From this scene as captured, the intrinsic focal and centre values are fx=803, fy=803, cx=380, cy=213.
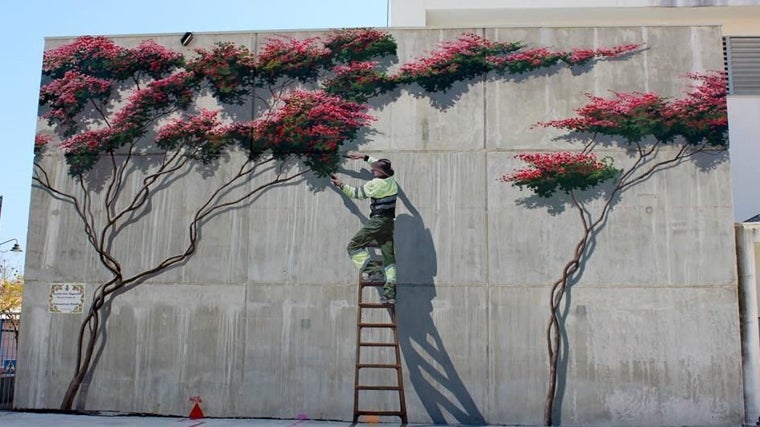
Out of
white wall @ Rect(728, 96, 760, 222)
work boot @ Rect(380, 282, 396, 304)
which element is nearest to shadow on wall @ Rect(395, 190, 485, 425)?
work boot @ Rect(380, 282, 396, 304)

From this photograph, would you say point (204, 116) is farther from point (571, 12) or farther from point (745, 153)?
point (745, 153)

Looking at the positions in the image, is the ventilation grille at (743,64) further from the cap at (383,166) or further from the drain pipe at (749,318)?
the cap at (383,166)

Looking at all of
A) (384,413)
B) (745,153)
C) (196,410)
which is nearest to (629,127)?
(745,153)

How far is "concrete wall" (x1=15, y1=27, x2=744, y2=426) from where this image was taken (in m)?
11.5

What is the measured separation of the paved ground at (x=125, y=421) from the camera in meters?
11.0

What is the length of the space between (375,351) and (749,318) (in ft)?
17.7

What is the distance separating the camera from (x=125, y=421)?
1140 centimetres

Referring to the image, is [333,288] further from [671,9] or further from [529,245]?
[671,9]

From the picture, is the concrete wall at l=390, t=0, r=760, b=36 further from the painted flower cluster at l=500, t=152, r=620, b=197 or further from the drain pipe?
the drain pipe

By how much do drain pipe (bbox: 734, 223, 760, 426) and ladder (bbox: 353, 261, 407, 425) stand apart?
4.87m

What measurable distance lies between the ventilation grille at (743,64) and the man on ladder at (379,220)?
25.9ft

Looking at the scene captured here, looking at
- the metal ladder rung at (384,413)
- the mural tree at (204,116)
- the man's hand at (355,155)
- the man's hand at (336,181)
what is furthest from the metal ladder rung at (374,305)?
the man's hand at (355,155)

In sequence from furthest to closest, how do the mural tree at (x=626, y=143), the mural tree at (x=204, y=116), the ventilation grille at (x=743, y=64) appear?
1. the ventilation grille at (x=743, y=64)
2. the mural tree at (x=204, y=116)
3. the mural tree at (x=626, y=143)

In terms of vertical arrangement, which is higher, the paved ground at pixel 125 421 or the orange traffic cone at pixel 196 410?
the orange traffic cone at pixel 196 410
